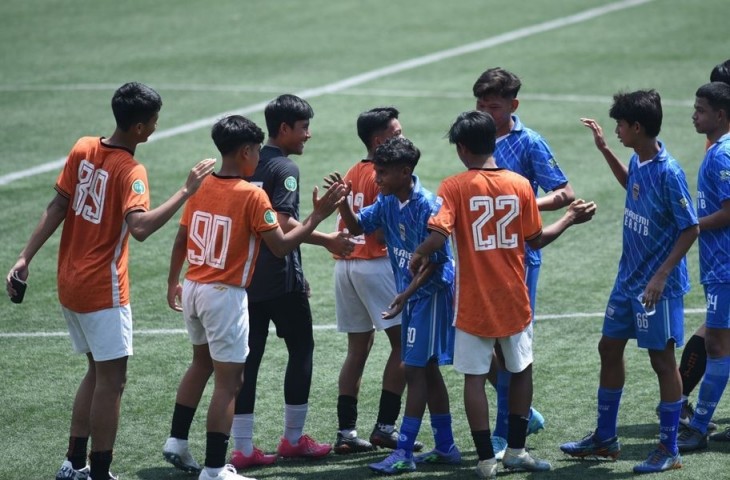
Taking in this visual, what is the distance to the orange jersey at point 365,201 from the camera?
25.1ft

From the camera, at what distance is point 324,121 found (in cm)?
1742

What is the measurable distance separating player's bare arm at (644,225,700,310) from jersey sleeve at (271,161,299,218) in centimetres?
216

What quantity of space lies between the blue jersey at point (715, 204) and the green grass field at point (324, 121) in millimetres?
1108

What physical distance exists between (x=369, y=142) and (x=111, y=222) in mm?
1813

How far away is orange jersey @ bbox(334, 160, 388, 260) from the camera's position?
7.65 meters

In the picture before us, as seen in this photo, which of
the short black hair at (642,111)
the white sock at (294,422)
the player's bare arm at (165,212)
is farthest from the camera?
the white sock at (294,422)

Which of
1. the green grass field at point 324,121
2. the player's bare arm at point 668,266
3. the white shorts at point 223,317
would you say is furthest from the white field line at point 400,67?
the player's bare arm at point 668,266

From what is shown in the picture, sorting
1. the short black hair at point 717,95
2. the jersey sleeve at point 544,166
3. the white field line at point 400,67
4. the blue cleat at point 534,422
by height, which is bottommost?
the blue cleat at point 534,422

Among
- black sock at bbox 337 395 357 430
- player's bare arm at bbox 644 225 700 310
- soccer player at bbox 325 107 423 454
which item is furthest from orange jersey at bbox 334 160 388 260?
player's bare arm at bbox 644 225 700 310

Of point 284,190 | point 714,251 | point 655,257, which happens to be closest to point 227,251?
point 284,190

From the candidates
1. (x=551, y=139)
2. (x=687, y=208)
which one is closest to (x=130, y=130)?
(x=687, y=208)

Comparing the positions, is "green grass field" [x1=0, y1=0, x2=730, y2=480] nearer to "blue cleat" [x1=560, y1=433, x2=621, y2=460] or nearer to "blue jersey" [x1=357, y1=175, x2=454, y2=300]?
"blue cleat" [x1=560, y1=433, x2=621, y2=460]

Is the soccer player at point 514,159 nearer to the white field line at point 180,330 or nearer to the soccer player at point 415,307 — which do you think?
the soccer player at point 415,307

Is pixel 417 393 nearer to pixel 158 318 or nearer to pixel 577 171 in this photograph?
pixel 158 318
